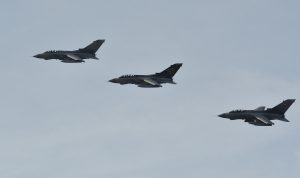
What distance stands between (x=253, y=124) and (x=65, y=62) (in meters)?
63.1

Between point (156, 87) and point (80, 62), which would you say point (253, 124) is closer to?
point (156, 87)

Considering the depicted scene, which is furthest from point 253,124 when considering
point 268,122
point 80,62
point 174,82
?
point 80,62

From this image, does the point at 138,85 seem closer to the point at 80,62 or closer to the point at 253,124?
the point at 80,62

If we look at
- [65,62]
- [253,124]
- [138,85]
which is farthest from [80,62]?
[253,124]

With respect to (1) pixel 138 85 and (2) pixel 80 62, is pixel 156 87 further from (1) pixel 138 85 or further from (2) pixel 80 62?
(2) pixel 80 62

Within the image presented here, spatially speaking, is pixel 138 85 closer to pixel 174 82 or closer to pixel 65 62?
pixel 174 82

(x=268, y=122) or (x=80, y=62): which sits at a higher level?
(x=80, y=62)

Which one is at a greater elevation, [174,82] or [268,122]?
[174,82]

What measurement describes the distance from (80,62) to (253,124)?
5837cm

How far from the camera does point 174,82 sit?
199 meters

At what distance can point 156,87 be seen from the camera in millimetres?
191125

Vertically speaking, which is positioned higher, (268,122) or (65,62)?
(65,62)

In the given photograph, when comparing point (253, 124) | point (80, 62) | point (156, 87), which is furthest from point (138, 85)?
point (253, 124)

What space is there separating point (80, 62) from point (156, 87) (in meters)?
26.0
